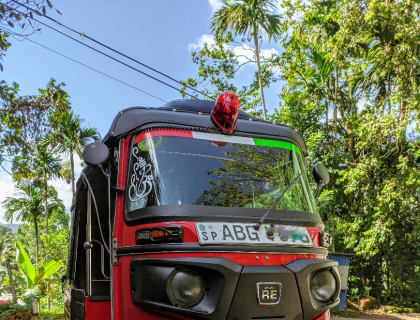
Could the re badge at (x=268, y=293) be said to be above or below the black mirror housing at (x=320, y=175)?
below

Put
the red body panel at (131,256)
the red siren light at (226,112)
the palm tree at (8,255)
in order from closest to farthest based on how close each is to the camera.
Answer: the red body panel at (131,256), the red siren light at (226,112), the palm tree at (8,255)

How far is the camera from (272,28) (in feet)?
50.8

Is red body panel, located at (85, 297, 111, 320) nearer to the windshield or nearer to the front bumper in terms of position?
the front bumper

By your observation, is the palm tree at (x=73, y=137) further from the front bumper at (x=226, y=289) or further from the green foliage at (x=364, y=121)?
the front bumper at (x=226, y=289)

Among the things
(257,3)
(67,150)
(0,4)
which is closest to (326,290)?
(0,4)

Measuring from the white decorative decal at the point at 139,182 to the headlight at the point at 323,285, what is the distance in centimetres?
154

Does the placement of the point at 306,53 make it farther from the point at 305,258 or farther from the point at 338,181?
the point at 305,258

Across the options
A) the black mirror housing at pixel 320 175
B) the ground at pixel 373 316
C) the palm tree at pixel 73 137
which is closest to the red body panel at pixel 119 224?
the black mirror housing at pixel 320 175

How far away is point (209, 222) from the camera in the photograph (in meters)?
3.36

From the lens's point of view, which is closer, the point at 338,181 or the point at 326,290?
the point at 326,290

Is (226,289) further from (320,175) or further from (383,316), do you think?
(383,316)

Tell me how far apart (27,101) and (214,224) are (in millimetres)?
5803

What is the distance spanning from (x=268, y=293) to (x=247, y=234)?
1.54 feet

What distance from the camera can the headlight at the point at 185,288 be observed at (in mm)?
3086
